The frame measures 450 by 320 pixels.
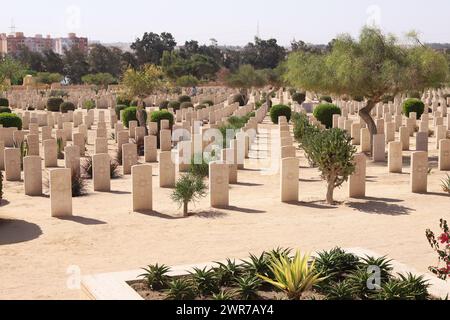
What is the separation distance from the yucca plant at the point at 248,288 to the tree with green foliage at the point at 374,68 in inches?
547

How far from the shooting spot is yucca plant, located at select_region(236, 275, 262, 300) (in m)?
7.21

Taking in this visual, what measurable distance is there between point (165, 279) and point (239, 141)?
11943 millimetres

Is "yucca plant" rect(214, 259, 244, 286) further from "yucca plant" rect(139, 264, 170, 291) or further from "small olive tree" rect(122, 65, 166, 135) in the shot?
"small olive tree" rect(122, 65, 166, 135)

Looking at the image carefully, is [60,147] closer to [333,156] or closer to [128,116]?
[128,116]

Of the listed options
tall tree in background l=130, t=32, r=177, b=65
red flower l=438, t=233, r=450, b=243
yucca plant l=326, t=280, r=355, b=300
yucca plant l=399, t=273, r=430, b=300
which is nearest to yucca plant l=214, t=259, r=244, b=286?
yucca plant l=326, t=280, r=355, b=300

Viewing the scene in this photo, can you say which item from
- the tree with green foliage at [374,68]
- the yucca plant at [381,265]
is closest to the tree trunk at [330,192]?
the yucca plant at [381,265]

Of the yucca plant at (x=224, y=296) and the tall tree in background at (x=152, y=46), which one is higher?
the tall tree in background at (x=152, y=46)

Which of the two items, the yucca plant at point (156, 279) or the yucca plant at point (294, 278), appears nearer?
the yucca plant at point (294, 278)

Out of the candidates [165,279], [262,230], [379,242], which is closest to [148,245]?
[262,230]

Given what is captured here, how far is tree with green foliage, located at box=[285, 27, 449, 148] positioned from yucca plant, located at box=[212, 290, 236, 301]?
1420 centimetres

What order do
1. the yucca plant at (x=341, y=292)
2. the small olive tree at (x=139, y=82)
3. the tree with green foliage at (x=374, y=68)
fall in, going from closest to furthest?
the yucca plant at (x=341, y=292) → the tree with green foliage at (x=374, y=68) → the small olive tree at (x=139, y=82)

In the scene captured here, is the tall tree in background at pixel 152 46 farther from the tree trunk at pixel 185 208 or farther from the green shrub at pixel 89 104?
the tree trunk at pixel 185 208

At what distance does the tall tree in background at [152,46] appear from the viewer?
322 ft

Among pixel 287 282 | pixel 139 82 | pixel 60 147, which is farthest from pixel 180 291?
pixel 139 82
